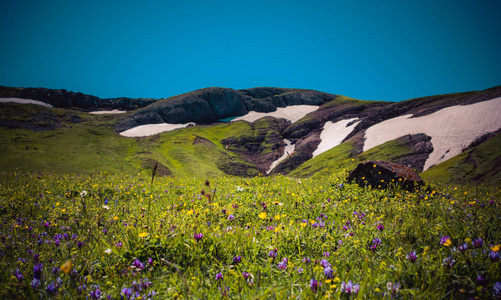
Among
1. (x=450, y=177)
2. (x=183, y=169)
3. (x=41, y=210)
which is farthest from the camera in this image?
(x=183, y=169)

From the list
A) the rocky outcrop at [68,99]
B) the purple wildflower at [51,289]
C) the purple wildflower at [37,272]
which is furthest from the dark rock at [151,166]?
the rocky outcrop at [68,99]

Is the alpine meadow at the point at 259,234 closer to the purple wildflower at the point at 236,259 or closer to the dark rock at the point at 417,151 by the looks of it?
the purple wildflower at the point at 236,259

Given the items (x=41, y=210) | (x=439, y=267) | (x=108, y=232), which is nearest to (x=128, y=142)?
(x=41, y=210)

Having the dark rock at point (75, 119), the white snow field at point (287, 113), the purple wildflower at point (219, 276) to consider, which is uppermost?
the white snow field at point (287, 113)

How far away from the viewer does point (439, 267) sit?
100 inches

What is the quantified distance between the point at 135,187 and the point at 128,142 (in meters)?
60.1

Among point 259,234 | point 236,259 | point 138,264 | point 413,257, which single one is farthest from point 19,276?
point 413,257

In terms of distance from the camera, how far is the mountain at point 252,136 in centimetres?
3128

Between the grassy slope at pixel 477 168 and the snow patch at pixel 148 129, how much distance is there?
86252mm

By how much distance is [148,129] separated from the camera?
291ft

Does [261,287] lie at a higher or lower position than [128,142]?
lower

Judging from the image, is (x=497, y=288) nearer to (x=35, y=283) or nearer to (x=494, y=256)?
(x=494, y=256)

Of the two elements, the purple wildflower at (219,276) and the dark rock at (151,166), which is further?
the dark rock at (151,166)

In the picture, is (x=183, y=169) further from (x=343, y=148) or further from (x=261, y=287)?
(x=261, y=287)
